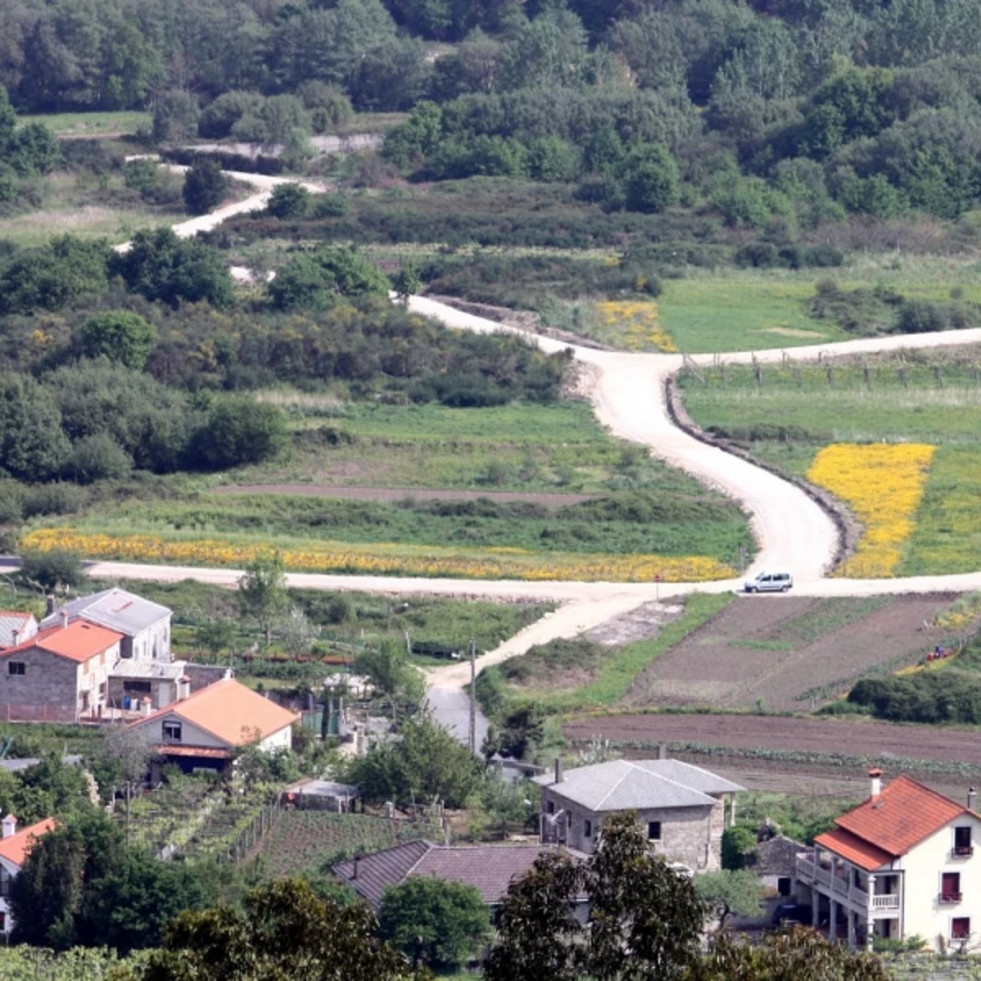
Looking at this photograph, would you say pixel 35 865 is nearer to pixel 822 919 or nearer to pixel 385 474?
pixel 822 919

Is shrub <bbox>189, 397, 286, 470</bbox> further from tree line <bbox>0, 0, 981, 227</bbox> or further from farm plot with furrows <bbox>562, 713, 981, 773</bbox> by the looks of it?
tree line <bbox>0, 0, 981, 227</bbox>

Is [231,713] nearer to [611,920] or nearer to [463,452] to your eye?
[611,920]

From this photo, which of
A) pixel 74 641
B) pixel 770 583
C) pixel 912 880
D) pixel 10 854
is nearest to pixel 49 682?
pixel 74 641

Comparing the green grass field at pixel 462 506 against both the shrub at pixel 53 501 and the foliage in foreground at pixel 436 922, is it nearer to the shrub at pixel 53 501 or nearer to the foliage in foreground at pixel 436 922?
the shrub at pixel 53 501

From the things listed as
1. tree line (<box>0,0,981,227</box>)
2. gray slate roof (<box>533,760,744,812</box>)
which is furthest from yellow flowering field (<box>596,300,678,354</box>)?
gray slate roof (<box>533,760,744,812</box>)

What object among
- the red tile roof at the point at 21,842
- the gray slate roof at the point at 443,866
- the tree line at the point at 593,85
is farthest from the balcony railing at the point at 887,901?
the tree line at the point at 593,85

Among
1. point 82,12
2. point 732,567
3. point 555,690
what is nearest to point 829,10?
point 82,12
